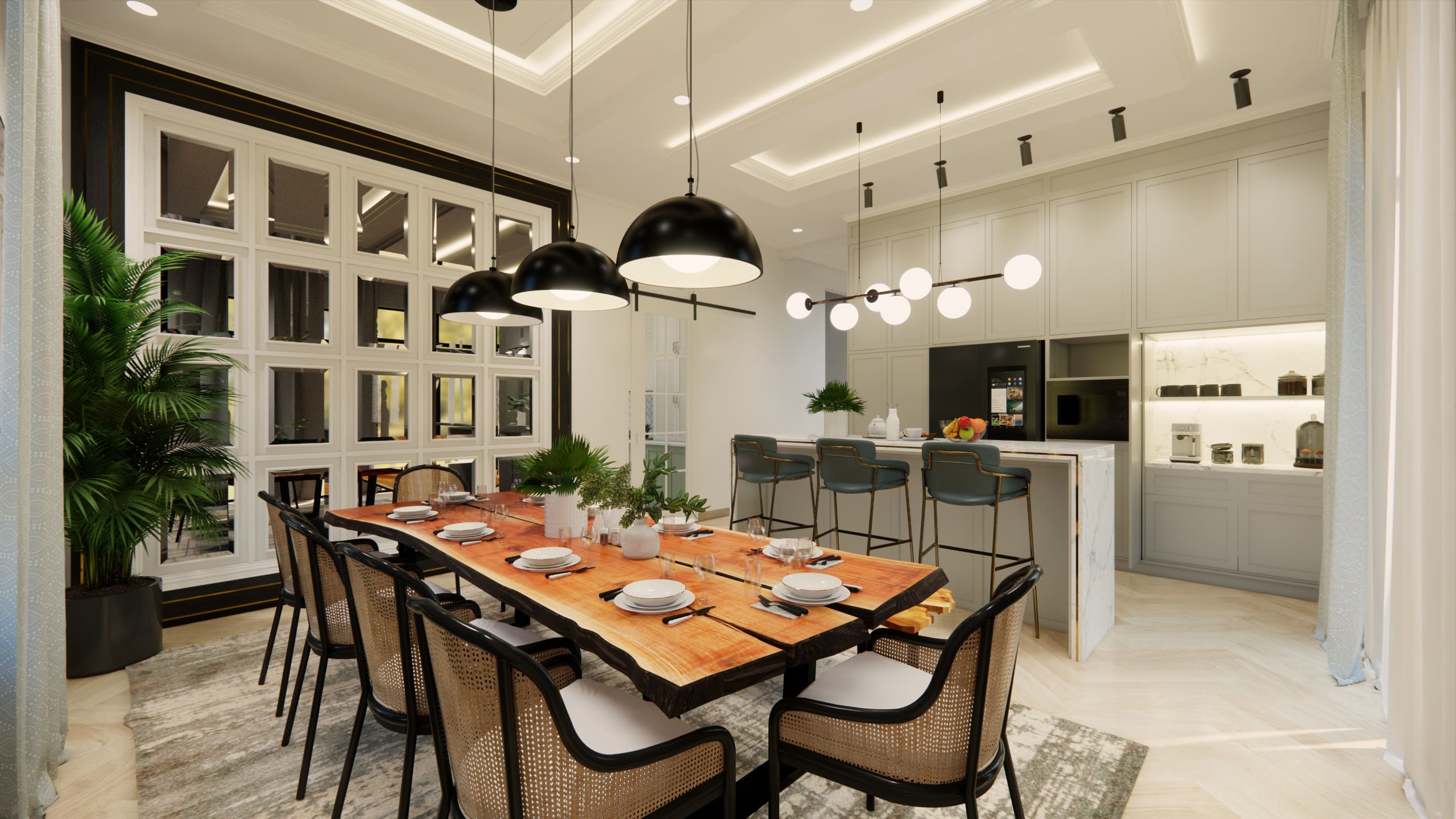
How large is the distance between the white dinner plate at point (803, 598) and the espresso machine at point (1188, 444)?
4.14 m

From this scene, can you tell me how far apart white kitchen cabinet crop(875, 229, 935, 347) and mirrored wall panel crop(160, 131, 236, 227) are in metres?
4.95

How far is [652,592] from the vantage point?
5.30ft

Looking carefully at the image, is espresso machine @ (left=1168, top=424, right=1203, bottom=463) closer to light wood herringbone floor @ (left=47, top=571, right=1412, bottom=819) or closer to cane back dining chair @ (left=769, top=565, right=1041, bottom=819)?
light wood herringbone floor @ (left=47, top=571, right=1412, bottom=819)

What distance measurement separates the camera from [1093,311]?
15.6ft

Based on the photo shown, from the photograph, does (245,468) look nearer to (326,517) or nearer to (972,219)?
(326,517)

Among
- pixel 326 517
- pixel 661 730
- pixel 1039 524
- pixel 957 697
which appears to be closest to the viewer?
pixel 957 697

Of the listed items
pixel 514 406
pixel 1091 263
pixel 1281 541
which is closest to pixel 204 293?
pixel 514 406

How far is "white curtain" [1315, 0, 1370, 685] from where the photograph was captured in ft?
9.00

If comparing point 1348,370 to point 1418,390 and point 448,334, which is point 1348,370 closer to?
point 1418,390

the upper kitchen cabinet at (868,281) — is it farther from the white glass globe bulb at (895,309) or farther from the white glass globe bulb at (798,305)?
the white glass globe bulb at (895,309)

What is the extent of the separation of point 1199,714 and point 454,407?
4.61 m

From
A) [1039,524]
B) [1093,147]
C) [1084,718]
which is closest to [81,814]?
[1084,718]

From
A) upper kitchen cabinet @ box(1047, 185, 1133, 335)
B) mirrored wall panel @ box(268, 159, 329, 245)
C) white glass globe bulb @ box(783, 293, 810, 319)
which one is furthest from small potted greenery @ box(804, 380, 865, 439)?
mirrored wall panel @ box(268, 159, 329, 245)

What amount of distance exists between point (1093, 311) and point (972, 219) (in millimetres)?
1290
